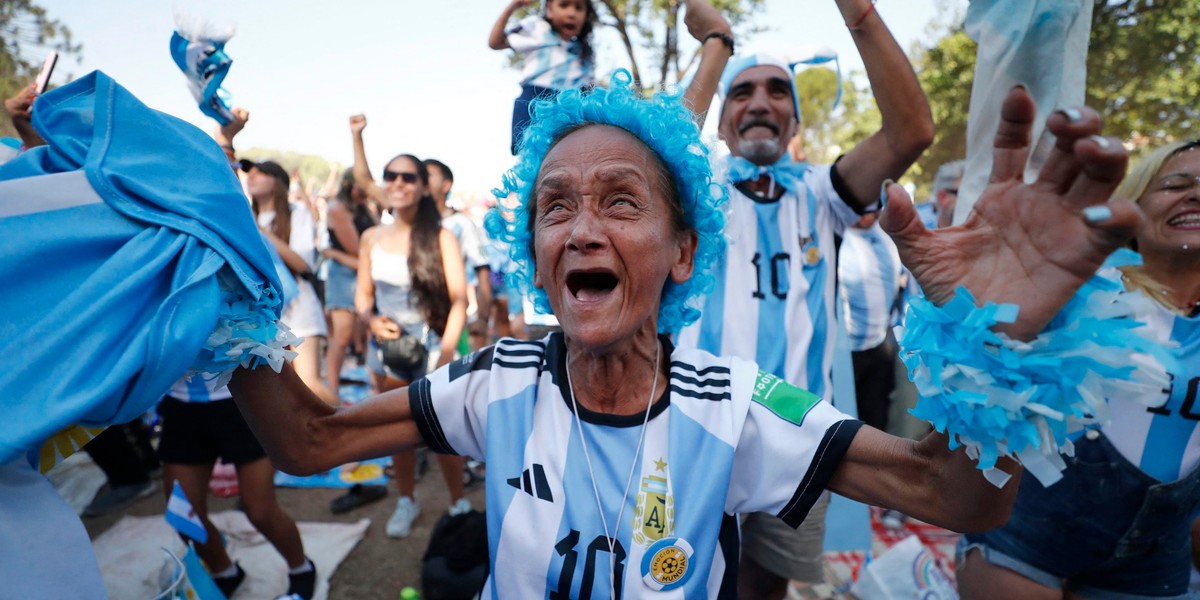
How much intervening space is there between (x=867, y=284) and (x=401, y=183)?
3478mm

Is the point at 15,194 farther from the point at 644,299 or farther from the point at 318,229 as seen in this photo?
the point at 318,229

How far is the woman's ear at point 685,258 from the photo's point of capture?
165 centimetres

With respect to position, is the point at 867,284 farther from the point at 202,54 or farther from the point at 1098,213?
the point at 202,54

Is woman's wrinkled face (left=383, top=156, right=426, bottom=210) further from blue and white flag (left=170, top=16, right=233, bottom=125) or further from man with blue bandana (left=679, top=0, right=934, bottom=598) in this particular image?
man with blue bandana (left=679, top=0, right=934, bottom=598)

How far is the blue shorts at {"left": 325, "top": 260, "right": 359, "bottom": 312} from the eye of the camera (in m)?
5.59

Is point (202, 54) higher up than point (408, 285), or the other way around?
point (202, 54)

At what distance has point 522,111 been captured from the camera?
2617 millimetres

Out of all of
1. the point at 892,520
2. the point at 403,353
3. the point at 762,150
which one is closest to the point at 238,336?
the point at 762,150

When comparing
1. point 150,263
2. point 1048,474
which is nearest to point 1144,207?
point 1048,474

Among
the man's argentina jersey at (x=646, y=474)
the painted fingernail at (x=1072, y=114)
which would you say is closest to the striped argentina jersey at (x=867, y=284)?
the man's argentina jersey at (x=646, y=474)

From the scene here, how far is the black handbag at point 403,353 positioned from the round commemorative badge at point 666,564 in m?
3.10

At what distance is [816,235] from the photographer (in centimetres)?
258

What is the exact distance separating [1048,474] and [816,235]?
5.66ft

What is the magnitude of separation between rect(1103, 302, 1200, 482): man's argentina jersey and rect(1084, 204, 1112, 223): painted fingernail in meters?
1.39
